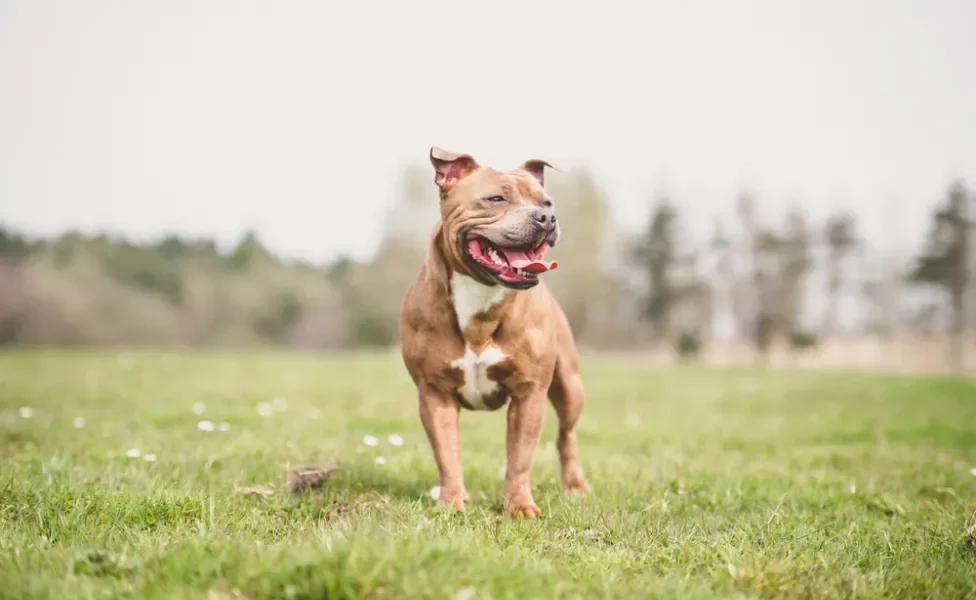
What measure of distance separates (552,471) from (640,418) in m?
6.68

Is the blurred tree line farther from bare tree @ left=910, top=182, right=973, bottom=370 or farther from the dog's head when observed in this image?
the dog's head

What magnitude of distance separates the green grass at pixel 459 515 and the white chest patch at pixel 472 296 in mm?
1068

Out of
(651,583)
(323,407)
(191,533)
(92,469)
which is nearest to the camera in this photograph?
(651,583)

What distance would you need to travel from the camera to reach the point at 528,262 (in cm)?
402

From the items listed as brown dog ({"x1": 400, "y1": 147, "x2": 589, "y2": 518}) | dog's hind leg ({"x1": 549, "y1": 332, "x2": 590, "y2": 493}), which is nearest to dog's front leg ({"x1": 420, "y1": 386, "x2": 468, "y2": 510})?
brown dog ({"x1": 400, "y1": 147, "x2": 589, "y2": 518})

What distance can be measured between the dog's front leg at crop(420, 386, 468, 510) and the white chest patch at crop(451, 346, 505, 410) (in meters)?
0.13

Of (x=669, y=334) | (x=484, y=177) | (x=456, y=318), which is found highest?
(x=484, y=177)

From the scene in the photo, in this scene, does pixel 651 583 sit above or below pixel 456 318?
below

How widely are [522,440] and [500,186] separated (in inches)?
56.6

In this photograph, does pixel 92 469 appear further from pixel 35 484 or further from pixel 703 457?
pixel 703 457

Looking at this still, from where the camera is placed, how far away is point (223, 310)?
50594mm

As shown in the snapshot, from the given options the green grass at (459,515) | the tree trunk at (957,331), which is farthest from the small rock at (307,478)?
the tree trunk at (957,331)

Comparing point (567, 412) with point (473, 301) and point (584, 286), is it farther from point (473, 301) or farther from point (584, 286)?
point (584, 286)

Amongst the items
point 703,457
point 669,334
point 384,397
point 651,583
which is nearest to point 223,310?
point 669,334
